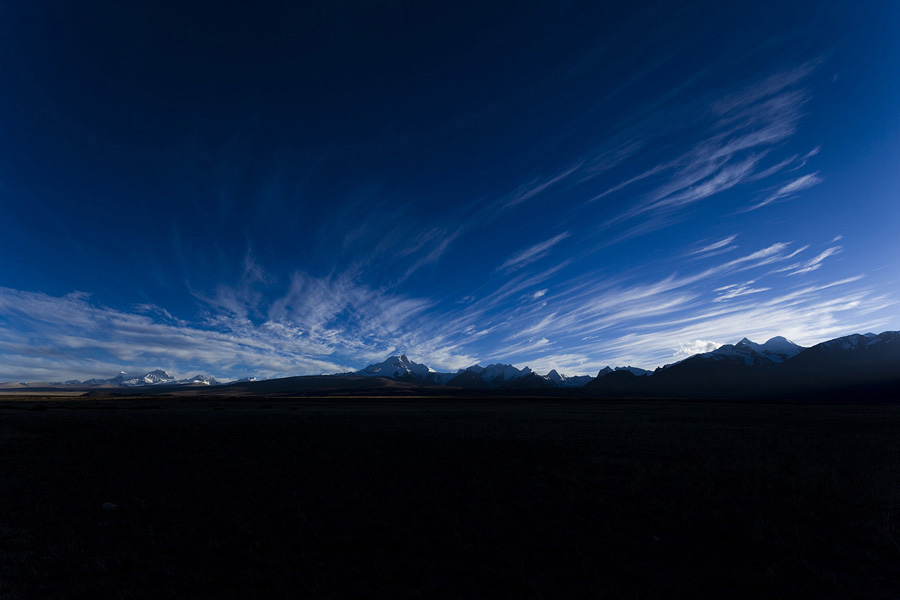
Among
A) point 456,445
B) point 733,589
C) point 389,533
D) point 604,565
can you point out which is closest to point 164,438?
point 456,445

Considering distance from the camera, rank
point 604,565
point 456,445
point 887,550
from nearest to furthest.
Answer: point 604,565
point 887,550
point 456,445

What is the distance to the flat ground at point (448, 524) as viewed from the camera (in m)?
7.03

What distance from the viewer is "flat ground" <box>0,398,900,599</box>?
7031mm

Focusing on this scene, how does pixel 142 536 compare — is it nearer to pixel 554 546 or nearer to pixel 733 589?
pixel 554 546

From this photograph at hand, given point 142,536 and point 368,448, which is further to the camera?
point 368,448

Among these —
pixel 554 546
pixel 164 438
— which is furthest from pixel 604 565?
pixel 164 438

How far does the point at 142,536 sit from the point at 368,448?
522 inches

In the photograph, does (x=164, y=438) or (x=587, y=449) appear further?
(x=164, y=438)

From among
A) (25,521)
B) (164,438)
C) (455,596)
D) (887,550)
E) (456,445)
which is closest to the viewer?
(455,596)

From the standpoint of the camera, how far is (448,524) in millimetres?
10023

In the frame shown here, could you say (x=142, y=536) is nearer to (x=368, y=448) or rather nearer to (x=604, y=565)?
(x=604, y=565)

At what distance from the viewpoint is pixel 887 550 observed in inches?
328

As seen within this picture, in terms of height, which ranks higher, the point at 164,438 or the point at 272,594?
the point at 164,438

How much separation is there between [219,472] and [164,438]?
13703 millimetres
